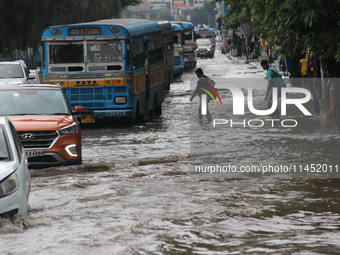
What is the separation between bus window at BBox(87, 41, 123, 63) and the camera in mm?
17938

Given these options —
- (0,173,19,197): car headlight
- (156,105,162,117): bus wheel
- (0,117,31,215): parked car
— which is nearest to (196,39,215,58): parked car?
(156,105,162,117): bus wheel

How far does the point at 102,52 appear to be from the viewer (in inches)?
709

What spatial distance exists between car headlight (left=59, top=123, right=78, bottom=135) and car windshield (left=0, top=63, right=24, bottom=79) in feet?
36.4

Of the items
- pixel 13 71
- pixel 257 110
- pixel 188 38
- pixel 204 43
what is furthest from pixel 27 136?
pixel 204 43

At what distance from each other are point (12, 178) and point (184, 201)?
263cm

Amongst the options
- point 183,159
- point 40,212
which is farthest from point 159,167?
point 40,212

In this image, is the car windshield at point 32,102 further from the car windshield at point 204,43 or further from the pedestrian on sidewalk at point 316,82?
the car windshield at point 204,43

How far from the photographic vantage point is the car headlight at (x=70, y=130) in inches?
455

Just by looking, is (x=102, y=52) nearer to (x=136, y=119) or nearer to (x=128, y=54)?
(x=128, y=54)

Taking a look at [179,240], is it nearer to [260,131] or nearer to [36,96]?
[36,96]

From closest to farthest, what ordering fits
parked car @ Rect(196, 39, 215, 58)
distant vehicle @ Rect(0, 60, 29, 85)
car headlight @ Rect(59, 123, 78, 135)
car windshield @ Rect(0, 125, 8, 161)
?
1. car windshield @ Rect(0, 125, 8, 161)
2. car headlight @ Rect(59, 123, 78, 135)
3. distant vehicle @ Rect(0, 60, 29, 85)
4. parked car @ Rect(196, 39, 215, 58)

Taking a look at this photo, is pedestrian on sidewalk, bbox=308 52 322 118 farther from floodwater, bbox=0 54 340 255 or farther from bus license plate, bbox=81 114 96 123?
bus license plate, bbox=81 114 96 123

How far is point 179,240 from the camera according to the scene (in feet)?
23.6

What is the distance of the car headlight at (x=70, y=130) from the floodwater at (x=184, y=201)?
721 millimetres
